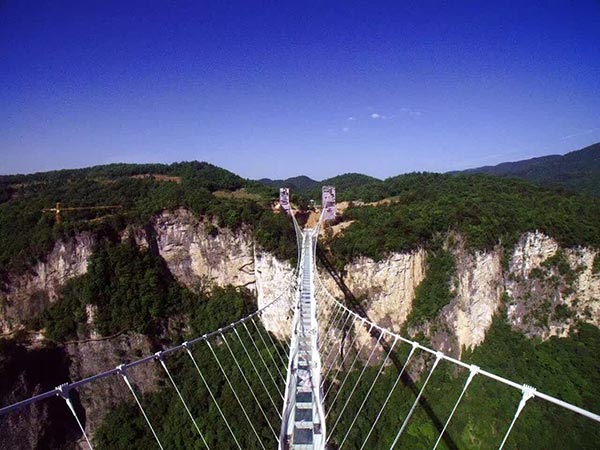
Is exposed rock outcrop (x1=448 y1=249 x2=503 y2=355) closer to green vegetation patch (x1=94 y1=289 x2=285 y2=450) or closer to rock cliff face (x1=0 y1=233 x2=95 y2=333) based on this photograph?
green vegetation patch (x1=94 y1=289 x2=285 y2=450)

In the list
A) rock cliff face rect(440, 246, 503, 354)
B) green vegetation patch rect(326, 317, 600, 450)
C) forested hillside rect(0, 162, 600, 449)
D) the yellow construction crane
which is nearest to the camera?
green vegetation patch rect(326, 317, 600, 450)

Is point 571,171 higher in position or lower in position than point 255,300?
higher

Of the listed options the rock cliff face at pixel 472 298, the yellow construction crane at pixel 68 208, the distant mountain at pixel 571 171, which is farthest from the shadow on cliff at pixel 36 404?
the distant mountain at pixel 571 171

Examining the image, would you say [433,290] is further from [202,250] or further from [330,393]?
[202,250]

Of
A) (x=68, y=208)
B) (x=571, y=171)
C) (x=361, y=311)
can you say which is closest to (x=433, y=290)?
(x=361, y=311)

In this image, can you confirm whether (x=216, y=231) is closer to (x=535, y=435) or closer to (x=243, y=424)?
(x=243, y=424)

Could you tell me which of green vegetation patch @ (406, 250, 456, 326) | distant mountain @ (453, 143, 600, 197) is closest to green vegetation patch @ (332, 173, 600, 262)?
green vegetation patch @ (406, 250, 456, 326)

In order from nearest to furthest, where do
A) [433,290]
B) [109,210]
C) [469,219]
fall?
[433,290] → [469,219] → [109,210]
